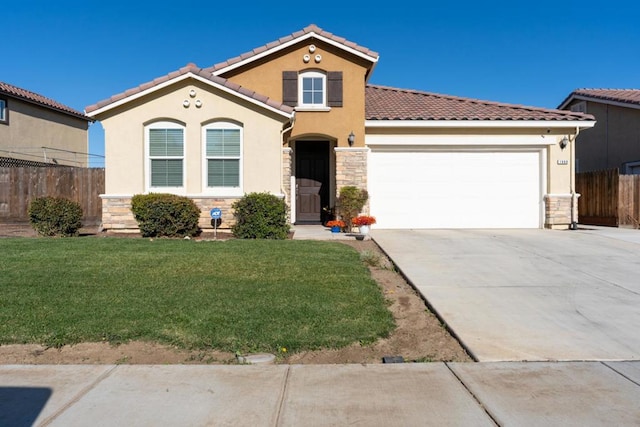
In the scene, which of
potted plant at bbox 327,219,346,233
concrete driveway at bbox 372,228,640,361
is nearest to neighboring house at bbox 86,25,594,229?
potted plant at bbox 327,219,346,233

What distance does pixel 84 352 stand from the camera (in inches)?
198

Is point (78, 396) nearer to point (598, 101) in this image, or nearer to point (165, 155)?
point (165, 155)

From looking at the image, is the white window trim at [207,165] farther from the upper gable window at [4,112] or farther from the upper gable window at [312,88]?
the upper gable window at [4,112]

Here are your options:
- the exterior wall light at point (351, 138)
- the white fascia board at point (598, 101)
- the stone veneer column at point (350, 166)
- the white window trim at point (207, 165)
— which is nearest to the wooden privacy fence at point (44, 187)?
the white window trim at point (207, 165)

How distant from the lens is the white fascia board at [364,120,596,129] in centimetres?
1512

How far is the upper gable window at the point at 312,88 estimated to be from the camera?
1515 cm

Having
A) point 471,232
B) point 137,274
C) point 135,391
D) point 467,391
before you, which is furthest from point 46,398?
point 471,232

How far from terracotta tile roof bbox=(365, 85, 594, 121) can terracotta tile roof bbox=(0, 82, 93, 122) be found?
15.2 metres

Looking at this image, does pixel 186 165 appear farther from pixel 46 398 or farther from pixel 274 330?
pixel 46 398

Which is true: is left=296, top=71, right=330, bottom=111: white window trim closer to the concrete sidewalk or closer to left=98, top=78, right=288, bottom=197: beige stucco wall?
left=98, top=78, right=288, bottom=197: beige stucco wall

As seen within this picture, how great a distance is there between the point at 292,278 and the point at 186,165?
6722mm

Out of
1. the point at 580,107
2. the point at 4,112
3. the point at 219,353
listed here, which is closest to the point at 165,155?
the point at 219,353

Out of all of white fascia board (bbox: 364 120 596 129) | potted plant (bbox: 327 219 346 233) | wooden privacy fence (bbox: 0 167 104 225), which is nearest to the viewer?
potted plant (bbox: 327 219 346 233)

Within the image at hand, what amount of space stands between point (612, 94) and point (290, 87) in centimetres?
1640
